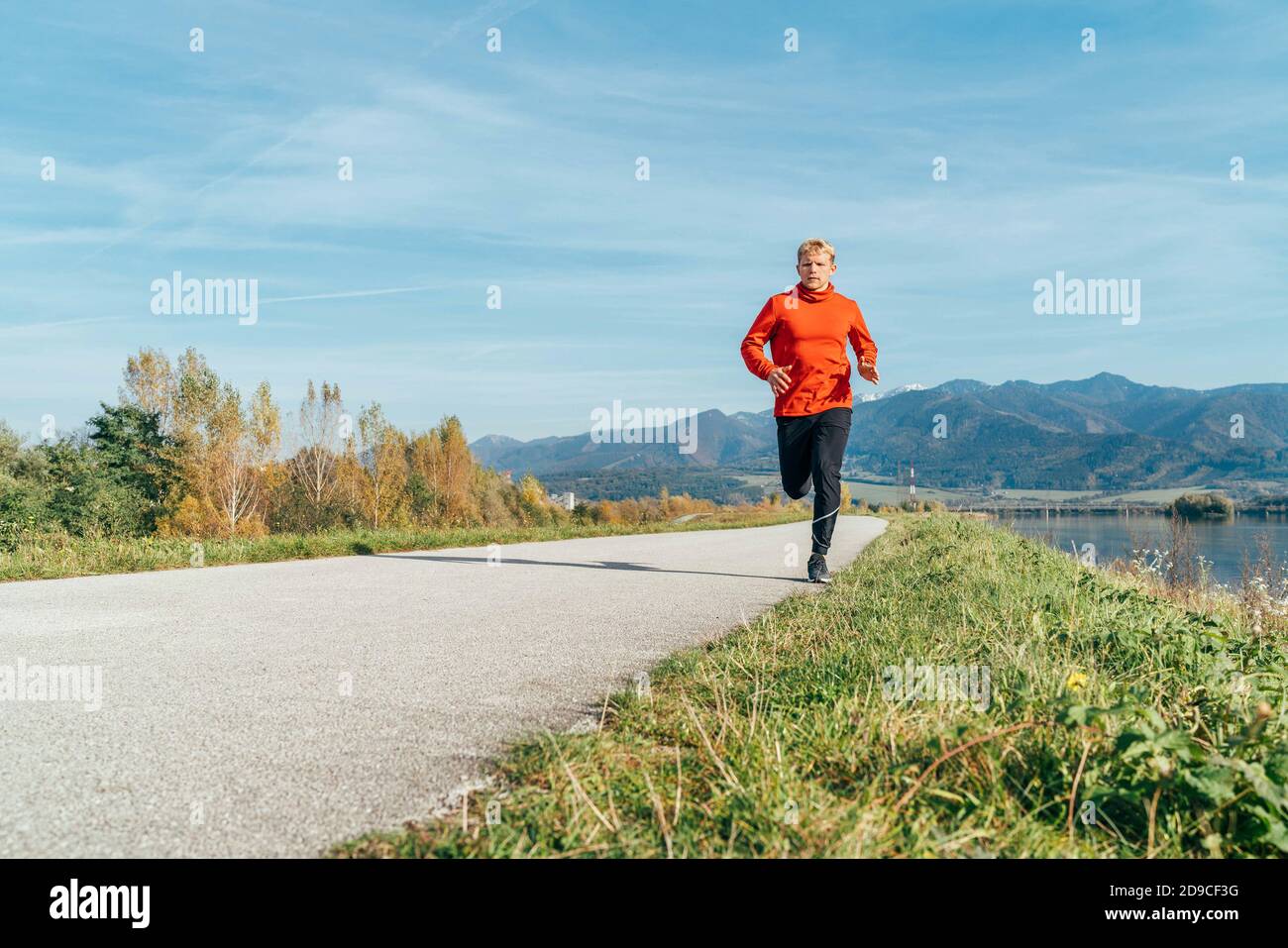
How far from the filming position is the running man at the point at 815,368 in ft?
24.1

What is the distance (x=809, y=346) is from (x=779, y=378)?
1.34ft

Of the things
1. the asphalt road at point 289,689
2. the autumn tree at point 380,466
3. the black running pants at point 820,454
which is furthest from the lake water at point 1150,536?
the autumn tree at point 380,466

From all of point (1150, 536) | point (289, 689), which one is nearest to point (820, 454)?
point (289, 689)

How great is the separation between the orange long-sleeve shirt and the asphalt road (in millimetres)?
1680

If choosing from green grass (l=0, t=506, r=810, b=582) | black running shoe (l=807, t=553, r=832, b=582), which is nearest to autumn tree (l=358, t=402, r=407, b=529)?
green grass (l=0, t=506, r=810, b=582)

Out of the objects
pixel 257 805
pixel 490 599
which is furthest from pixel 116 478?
pixel 257 805

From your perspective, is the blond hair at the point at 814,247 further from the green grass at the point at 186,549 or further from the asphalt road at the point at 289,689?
the green grass at the point at 186,549

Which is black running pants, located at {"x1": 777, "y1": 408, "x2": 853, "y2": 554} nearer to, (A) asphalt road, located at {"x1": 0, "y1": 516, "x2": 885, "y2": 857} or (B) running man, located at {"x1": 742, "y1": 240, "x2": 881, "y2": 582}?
(B) running man, located at {"x1": 742, "y1": 240, "x2": 881, "y2": 582}

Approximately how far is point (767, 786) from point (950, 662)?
1646 millimetres

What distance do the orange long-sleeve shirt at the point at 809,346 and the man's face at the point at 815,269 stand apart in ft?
0.24

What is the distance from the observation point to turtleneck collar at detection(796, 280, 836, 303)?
7391 mm
